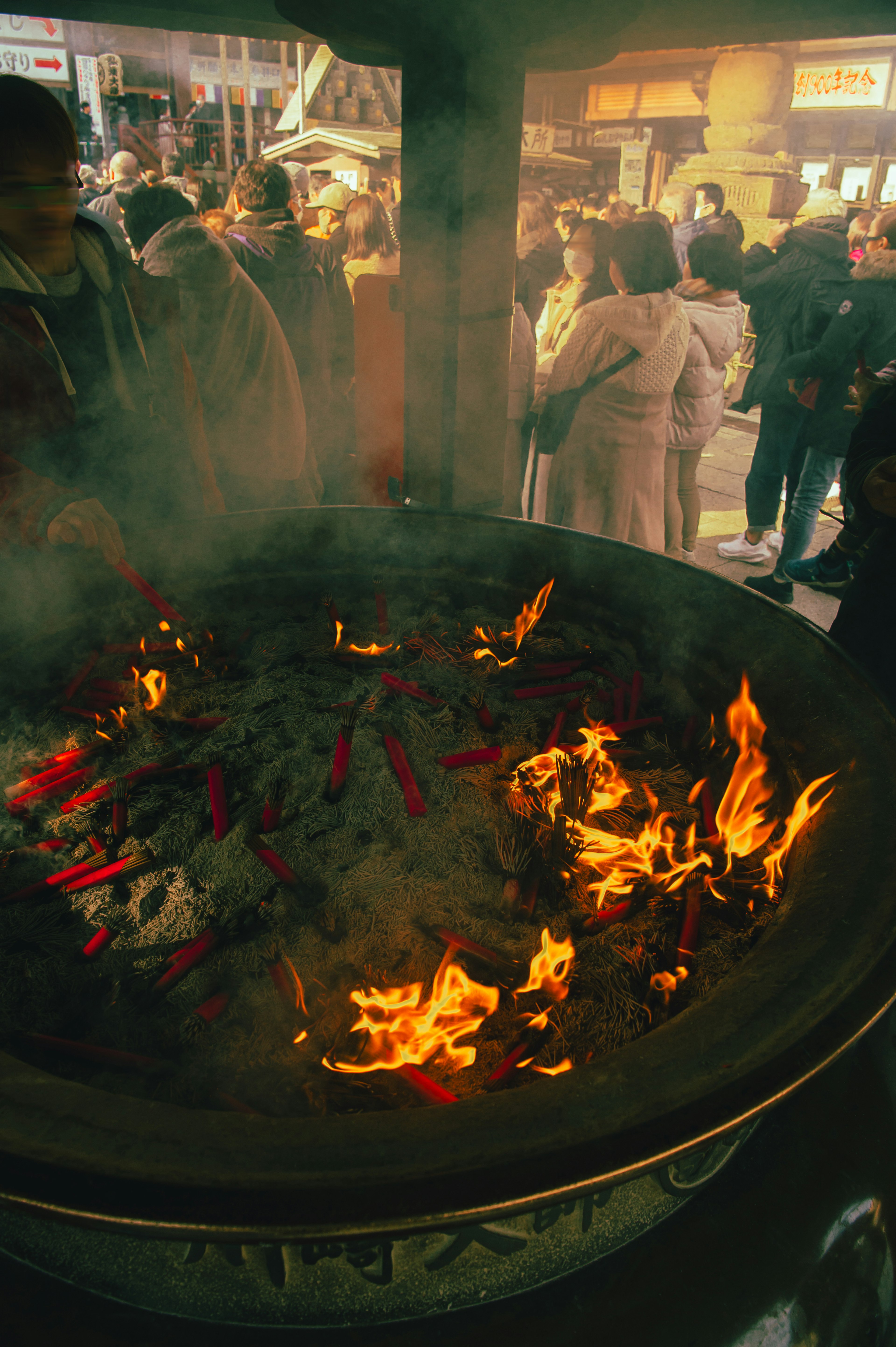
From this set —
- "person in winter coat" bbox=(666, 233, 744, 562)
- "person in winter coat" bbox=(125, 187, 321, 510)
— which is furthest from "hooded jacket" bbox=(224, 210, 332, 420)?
"person in winter coat" bbox=(666, 233, 744, 562)

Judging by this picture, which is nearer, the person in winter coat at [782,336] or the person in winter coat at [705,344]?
the person in winter coat at [705,344]

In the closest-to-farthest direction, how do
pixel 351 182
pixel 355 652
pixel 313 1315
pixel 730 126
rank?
pixel 313 1315 → pixel 355 652 → pixel 730 126 → pixel 351 182

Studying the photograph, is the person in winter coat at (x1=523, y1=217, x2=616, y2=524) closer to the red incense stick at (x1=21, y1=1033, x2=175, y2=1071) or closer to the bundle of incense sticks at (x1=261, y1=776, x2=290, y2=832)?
the bundle of incense sticks at (x1=261, y1=776, x2=290, y2=832)

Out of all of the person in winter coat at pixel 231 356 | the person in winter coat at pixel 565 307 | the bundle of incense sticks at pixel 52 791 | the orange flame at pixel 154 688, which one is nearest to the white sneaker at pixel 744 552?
the person in winter coat at pixel 565 307

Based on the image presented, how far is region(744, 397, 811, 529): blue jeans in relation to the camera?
515cm

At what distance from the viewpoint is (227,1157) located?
86 centimetres

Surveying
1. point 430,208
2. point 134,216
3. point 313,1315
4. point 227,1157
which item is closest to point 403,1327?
point 313,1315

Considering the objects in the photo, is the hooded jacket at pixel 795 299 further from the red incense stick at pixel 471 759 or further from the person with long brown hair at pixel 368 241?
the red incense stick at pixel 471 759

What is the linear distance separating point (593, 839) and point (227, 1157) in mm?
1034

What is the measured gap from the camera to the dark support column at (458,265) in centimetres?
244

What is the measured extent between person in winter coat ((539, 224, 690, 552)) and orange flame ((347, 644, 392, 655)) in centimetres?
185

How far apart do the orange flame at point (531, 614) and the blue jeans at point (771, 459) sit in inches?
133

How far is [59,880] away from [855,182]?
20.7m

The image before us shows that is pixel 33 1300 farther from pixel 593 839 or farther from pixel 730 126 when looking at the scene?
pixel 730 126
